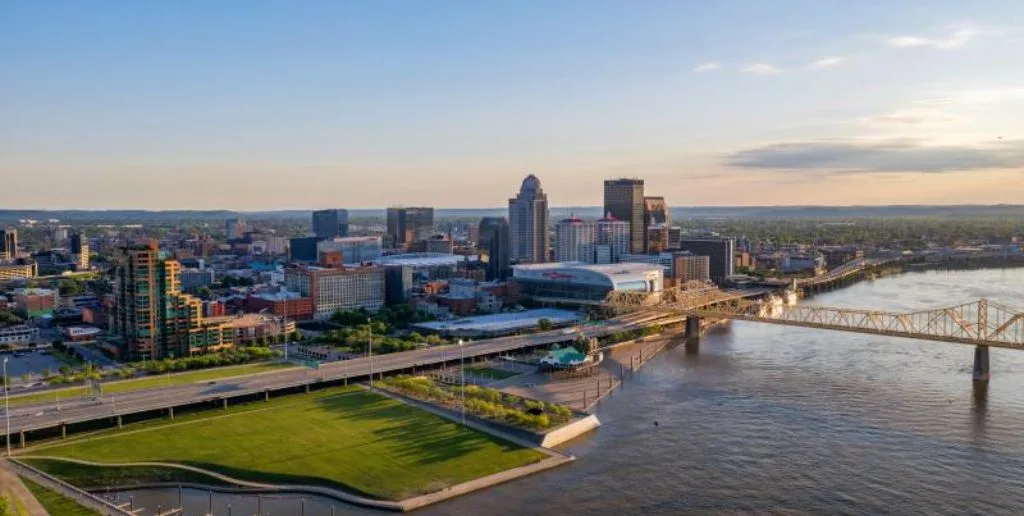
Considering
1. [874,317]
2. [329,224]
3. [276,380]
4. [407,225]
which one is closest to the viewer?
[276,380]

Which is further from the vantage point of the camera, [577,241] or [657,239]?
[657,239]

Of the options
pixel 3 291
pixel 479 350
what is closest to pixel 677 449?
pixel 479 350

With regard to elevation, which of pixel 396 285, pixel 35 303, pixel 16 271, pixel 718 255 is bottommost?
pixel 35 303

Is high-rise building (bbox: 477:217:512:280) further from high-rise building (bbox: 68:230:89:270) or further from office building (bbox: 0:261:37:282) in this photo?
high-rise building (bbox: 68:230:89:270)

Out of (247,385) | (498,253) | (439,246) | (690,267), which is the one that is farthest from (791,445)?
(439,246)

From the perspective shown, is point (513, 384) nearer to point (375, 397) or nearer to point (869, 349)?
point (375, 397)

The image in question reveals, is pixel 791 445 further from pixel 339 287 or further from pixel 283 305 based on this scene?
pixel 339 287

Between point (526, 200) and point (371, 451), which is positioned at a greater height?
point (526, 200)
